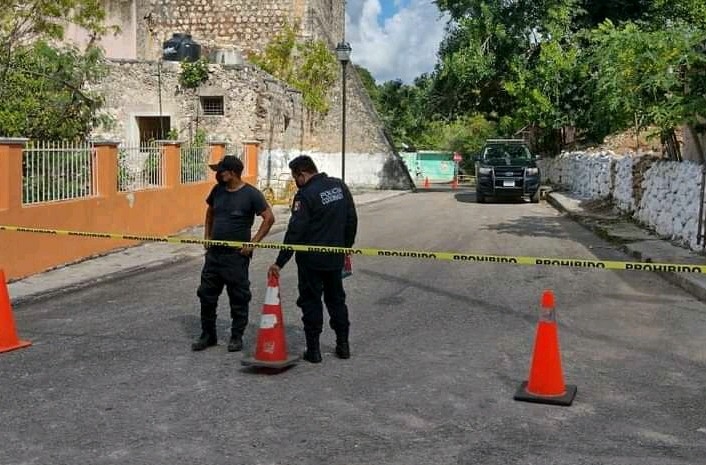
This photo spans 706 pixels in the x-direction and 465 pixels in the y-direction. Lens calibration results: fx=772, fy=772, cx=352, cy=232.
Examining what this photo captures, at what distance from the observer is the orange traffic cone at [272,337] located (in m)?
5.93

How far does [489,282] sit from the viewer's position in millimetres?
9945

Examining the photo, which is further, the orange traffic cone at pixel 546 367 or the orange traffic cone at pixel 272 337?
the orange traffic cone at pixel 272 337

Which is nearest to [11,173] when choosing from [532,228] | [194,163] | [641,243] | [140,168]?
[140,168]

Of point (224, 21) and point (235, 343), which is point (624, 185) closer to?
point (235, 343)

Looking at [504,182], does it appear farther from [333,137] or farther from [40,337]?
[40,337]

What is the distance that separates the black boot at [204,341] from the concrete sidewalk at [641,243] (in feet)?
18.4

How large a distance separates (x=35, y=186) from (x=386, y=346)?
20.9 feet

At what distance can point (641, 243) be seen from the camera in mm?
12812

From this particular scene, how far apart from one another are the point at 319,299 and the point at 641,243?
8320mm

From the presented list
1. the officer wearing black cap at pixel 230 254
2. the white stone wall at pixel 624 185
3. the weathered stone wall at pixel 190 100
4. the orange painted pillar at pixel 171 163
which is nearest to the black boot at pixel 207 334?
the officer wearing black cap at pixel 230 254

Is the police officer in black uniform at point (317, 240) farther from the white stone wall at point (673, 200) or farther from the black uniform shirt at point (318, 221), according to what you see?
the white stone wall at point (673, 200)

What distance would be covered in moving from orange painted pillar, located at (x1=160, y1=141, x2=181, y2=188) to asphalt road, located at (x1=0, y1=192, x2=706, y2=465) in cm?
570

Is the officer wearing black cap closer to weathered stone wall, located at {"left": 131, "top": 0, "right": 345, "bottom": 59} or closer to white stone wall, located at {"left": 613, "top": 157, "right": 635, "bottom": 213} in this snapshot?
white stone wall, located at {"left": 613, "top": 157, "right": 635, "bottom": 213}

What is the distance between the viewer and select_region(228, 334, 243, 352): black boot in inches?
257
